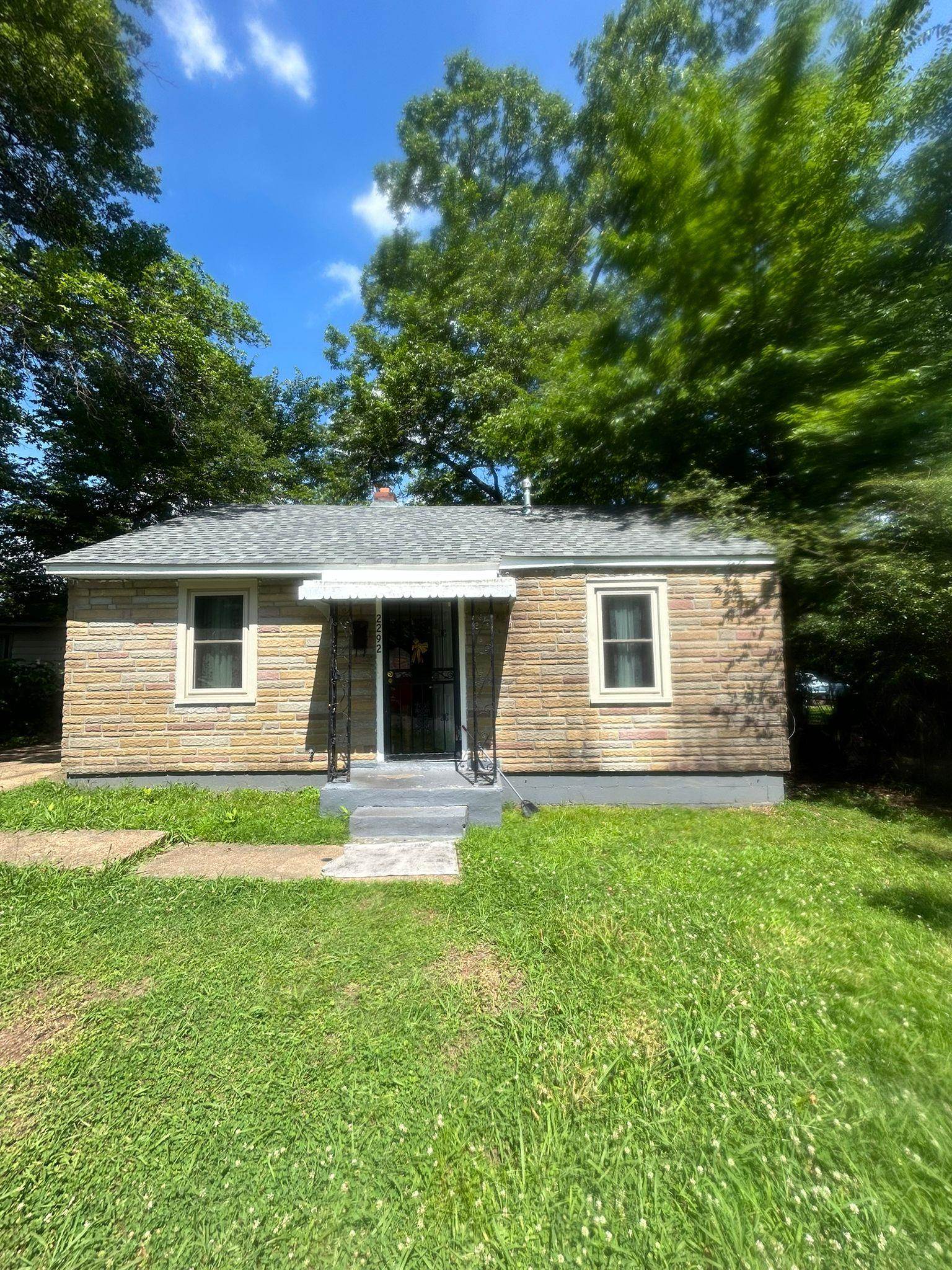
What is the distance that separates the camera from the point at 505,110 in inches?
866

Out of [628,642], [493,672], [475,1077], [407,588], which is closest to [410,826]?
[493,672]

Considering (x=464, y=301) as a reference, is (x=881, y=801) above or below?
below

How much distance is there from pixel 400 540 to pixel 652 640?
4062 millimetres

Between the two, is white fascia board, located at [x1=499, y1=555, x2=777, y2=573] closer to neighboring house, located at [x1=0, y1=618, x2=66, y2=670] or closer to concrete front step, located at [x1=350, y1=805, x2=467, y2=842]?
concrete front step, located at [x1=350, y1=805, x2=467, y2=842]

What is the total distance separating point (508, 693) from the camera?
24.4 ft

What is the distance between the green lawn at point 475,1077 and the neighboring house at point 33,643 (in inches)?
721

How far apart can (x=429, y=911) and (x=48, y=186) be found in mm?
17882

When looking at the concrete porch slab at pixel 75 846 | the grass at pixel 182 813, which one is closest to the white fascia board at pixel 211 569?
the grass at pixel 182 813

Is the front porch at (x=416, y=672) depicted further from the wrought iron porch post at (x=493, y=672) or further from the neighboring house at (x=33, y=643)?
the neighboring house at (x=33, y=643)

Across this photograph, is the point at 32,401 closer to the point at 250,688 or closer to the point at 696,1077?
the point at 250,688

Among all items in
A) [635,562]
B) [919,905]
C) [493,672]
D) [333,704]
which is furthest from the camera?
[635,562]

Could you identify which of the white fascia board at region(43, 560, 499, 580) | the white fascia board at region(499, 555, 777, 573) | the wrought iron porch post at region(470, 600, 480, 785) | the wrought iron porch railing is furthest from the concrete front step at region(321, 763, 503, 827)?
the white fascia board at region(499, 555, 777, 573)

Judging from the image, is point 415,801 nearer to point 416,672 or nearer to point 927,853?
point 416,672

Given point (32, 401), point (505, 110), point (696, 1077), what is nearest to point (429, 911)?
point (696, 1077)
